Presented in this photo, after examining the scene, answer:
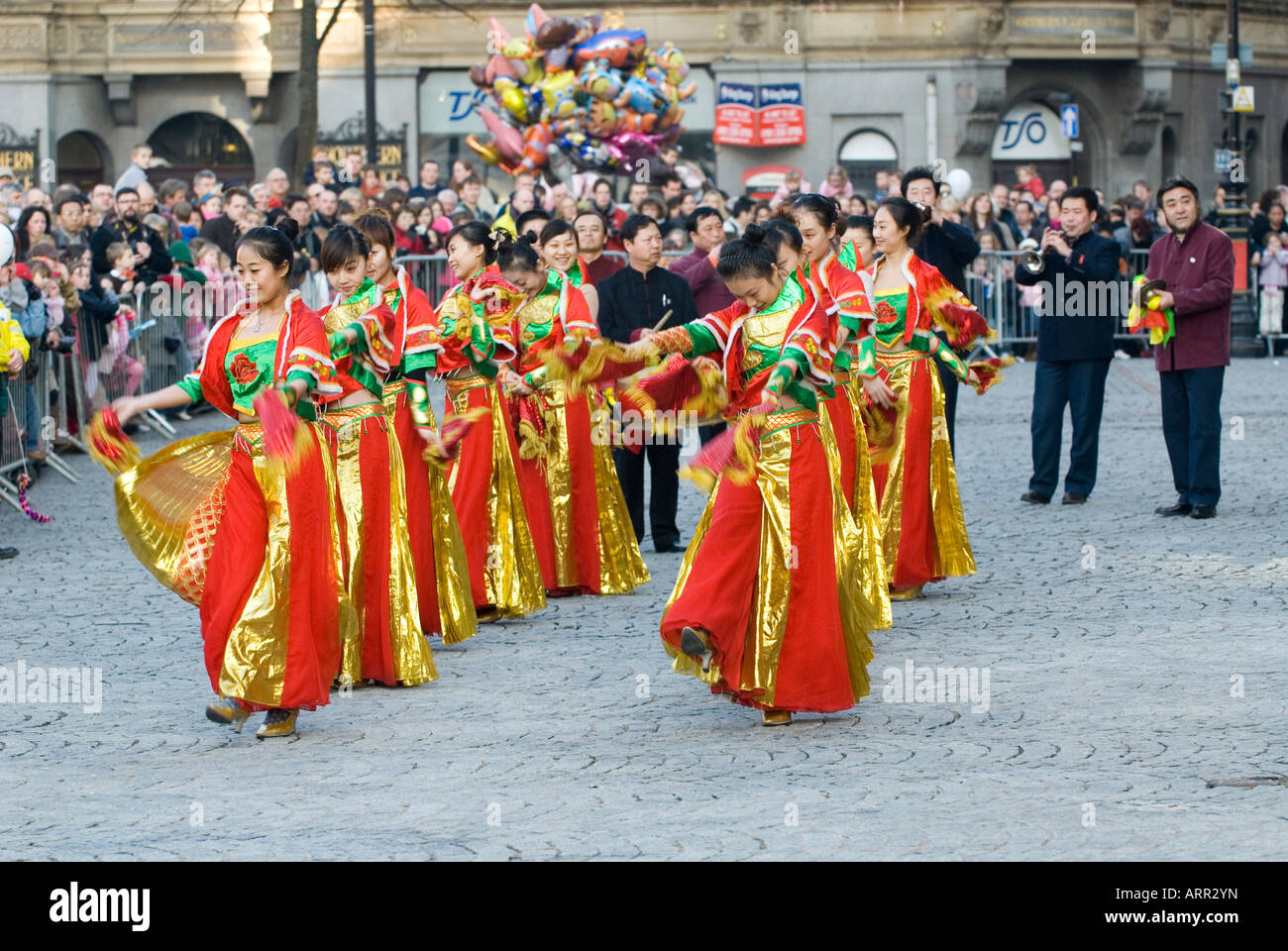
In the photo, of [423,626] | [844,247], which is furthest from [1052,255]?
[423,626]

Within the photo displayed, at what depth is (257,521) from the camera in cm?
746

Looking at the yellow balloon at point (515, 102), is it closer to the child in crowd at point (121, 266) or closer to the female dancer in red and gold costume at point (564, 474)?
the child in crowd at point (121, 266)

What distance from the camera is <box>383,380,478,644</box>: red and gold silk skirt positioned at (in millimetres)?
9203

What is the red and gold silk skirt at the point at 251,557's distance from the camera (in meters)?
7.39

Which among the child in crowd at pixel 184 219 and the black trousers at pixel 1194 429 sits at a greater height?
the child in crowd at pixel 184 219

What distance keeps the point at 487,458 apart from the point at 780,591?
2856mm

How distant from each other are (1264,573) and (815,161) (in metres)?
25.1

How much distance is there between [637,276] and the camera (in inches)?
465

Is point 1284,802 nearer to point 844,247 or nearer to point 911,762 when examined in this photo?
point 911,762

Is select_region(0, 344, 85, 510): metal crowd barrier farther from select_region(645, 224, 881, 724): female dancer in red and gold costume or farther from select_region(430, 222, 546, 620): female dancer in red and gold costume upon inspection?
select_region(645, 224, 881, 724): female dancer in red and gold costume

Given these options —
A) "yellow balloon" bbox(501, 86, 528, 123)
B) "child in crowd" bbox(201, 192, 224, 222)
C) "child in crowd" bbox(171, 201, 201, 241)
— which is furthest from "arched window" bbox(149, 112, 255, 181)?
"child in crowd" bbox(171, 201, 201, 241)

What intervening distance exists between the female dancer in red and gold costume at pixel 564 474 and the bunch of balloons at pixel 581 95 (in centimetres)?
1250

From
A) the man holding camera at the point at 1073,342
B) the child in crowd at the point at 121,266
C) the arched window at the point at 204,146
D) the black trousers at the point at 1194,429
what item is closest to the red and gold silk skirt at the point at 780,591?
the black trousers at the point at 1194,429

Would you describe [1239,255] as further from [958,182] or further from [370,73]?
[370,73]
